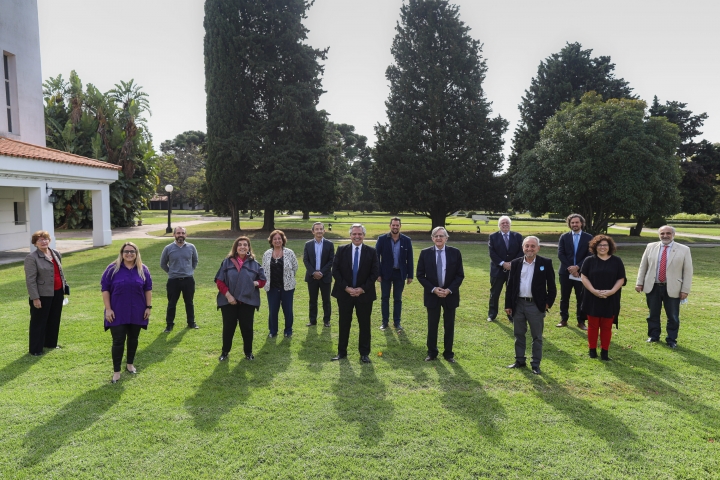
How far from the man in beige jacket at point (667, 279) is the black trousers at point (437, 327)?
3.14 metres

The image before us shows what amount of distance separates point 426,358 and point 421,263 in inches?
51.6

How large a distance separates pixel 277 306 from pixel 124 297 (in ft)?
8.29

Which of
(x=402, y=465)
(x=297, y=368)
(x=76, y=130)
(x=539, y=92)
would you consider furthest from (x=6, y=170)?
(x=539, y=92)

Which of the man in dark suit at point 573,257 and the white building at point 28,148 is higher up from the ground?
the white building at point 28,148

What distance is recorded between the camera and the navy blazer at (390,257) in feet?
26.1

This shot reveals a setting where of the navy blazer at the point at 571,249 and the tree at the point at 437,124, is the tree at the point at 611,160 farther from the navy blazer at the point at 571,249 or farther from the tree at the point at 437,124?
the navy blazer at the point at 571,249

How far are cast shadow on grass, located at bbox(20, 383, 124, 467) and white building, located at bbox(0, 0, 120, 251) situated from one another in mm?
14895

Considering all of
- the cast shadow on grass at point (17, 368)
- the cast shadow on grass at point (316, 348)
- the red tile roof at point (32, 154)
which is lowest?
the cast shadow on grass at point (316, 348)

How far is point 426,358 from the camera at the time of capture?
6.38 m

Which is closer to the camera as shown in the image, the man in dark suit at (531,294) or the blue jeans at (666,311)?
the man in dark suit at (531,294)

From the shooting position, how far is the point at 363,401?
5.01 metres

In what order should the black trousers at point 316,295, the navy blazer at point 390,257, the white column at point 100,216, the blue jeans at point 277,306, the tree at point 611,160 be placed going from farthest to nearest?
the white column at point 100,216 → the tree at point 611,160 → the black trousers at point 316,295 → the navy blazer at point 390,257 → the blue jeans at point 277,306

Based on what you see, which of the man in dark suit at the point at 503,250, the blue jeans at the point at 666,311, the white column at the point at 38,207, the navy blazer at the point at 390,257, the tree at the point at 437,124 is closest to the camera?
the blue jeans at the point at 666,311

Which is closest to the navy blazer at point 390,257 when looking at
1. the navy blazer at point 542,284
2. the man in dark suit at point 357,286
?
the man in dark suit at point 357,286
